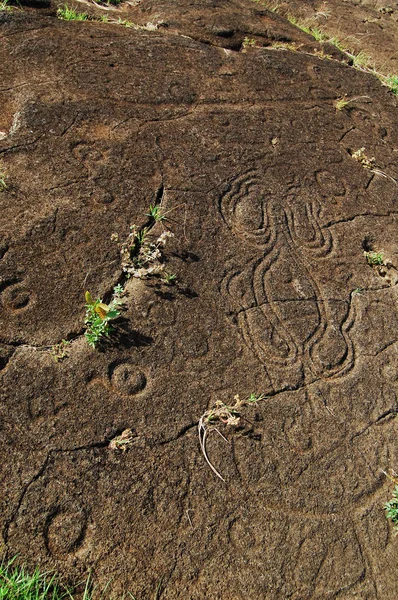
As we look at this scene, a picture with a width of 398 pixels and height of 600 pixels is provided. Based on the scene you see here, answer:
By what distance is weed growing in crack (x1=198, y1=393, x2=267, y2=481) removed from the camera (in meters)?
2.28

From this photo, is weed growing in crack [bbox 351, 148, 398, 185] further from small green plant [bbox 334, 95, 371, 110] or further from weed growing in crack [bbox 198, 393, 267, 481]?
weed growing in crack [bbox 198, 393, 267, 481]

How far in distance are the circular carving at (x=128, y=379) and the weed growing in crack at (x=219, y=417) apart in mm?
314

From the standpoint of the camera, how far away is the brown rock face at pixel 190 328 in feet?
6.70

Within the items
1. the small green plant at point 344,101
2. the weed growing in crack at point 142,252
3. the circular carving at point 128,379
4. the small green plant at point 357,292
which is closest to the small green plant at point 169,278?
the weed growing in crack at point 142,252

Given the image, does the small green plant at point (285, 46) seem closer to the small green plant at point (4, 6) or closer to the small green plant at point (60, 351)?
the small green plant at point (4, 6)

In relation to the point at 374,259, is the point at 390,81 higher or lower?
higher

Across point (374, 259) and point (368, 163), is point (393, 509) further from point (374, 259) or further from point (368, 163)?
point (368, 163)

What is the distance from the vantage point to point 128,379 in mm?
2311

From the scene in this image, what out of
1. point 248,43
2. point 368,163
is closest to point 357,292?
point 368,163

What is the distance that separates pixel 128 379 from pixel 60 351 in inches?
12.6

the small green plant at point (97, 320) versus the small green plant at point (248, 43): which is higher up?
the small green plant at point (248, 43)

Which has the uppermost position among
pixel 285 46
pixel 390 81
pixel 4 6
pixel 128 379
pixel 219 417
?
pixel 4 6

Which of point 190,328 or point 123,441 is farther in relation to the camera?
point 190,328

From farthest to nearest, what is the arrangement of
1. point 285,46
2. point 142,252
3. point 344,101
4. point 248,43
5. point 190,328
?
point 285,46 → point 248,43 → point 344,101 → point 142,252 → point 190,328
